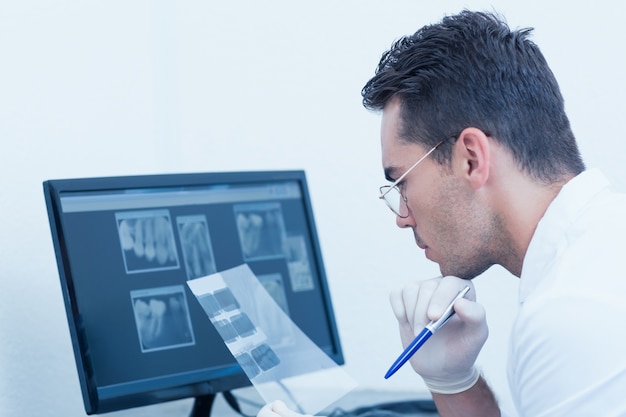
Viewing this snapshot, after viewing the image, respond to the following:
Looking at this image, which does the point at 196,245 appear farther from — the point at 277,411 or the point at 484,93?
the point at 484,93

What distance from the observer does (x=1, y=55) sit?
131 centimetres

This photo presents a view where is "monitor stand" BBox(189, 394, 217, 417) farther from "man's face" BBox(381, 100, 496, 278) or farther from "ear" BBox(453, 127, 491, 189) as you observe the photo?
"ear" BBox(453, 127, 491, 189)

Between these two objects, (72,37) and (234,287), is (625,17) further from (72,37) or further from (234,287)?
(72,37)

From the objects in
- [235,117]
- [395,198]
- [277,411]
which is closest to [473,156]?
[395,198]

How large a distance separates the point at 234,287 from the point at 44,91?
506mm

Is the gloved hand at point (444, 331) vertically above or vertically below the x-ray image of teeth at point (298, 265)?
below

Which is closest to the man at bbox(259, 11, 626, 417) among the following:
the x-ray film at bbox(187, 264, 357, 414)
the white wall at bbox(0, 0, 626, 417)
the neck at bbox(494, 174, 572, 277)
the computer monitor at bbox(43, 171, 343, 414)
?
the neck at bbox(494, 174, 572, 277)

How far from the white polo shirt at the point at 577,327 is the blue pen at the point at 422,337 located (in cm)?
13

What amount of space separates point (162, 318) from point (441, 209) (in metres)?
0.46

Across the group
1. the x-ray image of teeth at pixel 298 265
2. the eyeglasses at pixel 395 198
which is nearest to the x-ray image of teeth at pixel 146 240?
the x-ray image of teeth at pixel 298 265

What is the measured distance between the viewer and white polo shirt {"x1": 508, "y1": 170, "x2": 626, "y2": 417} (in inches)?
31.8

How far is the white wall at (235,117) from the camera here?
1330 millimetres

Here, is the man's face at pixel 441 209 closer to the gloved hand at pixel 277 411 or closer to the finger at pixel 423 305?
the finger at pixel 423 305

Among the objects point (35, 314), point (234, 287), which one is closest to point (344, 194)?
point (234, 287)
